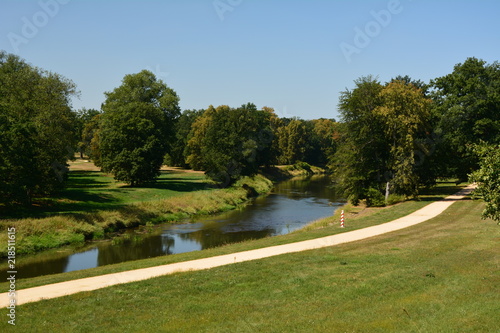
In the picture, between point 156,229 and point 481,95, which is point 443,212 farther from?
point 156,229

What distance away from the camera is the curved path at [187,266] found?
47.0ft

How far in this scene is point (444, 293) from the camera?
40.9ft

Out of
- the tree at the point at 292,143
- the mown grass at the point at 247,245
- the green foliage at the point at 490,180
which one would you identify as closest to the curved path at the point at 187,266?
the mown grass at the point at 247,245

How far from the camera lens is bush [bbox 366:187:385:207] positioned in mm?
40562

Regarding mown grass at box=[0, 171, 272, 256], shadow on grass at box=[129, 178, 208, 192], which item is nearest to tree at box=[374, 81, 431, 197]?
mown grass at box=[0, 171, 272, 256]

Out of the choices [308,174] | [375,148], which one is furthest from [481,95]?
[308,174]

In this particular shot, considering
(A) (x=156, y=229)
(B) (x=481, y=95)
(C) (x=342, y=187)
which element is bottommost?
(A) (x=156, y=229)

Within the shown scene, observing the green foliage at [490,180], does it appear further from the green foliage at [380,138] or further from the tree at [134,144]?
the tree at [134,144]

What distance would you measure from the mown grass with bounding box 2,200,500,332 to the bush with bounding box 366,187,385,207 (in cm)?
2211

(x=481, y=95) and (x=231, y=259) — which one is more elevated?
(x=481, y=95)

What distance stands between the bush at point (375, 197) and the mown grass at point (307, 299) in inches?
870

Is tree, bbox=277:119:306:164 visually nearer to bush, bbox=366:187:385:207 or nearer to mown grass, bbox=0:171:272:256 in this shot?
mown grass, bbox=0:171:272:256

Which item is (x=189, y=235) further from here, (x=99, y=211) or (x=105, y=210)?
(x=105, y=210)

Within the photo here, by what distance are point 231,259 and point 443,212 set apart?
20.1 m
